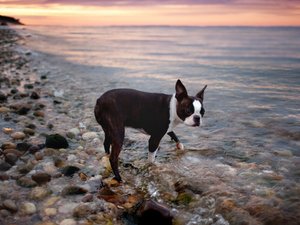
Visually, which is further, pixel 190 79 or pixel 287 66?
pixel 287 66

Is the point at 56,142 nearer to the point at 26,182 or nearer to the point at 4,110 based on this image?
the point at 26,182

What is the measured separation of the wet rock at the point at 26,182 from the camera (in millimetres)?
6133

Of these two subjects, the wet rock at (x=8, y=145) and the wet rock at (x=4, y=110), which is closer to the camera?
the wet rock at (x=8, y=145)

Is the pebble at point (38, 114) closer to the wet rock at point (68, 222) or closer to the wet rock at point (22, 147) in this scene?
the wet rock at point (22, 147)

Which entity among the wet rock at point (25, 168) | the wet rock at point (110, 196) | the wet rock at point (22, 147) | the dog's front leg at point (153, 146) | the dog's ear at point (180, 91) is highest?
the dog's ear at point (180, 91)

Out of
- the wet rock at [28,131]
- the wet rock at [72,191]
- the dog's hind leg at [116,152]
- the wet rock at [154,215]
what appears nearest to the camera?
the wet rock at [154,215]

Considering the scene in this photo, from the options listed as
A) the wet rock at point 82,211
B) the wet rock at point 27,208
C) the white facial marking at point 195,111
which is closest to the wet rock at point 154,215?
Answer: the wet rock at point 82,211

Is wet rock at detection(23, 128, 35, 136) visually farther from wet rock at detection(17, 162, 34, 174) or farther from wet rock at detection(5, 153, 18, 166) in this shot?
wet rock at detection(17, 162, 34, 174)

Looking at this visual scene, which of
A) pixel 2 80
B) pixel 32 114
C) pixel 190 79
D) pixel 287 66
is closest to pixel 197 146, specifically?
pixel 32 114

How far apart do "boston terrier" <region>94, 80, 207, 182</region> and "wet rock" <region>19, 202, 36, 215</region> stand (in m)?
1.59

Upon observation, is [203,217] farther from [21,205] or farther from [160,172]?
[21,205]

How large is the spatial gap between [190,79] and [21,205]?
16248 millimetres

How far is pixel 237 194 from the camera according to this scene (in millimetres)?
5934

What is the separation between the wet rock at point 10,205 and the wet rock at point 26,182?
2.32 feet
